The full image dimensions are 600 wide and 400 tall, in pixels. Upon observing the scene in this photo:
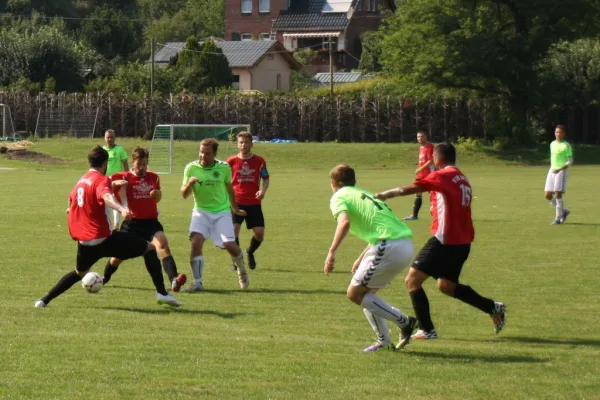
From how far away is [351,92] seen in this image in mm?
62031

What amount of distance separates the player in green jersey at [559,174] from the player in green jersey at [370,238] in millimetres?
13706

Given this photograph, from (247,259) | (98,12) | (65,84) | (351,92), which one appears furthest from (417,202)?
(98,12)

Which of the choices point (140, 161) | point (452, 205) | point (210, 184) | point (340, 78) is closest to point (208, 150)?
point (210, 184)

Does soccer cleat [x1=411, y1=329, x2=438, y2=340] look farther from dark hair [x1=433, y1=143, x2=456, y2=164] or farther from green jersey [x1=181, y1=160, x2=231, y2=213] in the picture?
green jersey [x1=181, y1=160, x2=231, y2=213]

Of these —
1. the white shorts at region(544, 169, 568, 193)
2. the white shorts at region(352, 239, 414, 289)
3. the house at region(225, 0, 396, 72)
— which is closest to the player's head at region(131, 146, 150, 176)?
the white shorts at region(352, 239, 414, 289)

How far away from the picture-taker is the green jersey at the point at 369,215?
870 centimetres

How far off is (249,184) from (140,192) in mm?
2814

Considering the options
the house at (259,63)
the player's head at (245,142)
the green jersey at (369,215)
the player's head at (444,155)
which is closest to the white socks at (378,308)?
the green jersey at (369,215)

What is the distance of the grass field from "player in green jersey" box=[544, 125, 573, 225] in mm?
582

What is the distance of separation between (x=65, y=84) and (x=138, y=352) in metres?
62.6

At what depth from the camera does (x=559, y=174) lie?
22.1 meters

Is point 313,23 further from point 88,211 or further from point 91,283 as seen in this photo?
point 88,211

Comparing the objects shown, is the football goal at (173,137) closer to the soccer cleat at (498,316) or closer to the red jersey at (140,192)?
the red jersey at (140,192)

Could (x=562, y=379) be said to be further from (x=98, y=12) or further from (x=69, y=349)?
(x=98, y=12)
